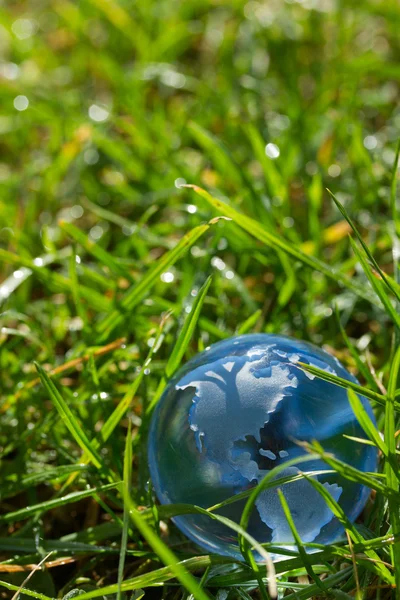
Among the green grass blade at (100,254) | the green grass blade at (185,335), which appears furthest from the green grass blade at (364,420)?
the green grass blade at (100,254)

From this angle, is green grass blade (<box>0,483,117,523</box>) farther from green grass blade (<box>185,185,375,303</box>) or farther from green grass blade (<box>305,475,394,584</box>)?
green grass blade (<box>185,185,375,303</box>)

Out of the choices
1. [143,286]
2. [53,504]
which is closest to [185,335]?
[143,286]

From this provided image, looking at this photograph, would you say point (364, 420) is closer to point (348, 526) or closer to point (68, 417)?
point (348, 526)

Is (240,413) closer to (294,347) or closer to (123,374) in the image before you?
(294,347)

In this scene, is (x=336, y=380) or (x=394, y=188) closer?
(x=336, y=380)

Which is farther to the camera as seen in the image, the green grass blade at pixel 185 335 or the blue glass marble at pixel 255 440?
the green grass blade at pixel 185 335

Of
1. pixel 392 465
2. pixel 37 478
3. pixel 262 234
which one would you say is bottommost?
pixel 37 478

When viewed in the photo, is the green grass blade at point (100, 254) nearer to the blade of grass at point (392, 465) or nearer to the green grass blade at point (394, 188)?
the green grass blade at point (394, 188)

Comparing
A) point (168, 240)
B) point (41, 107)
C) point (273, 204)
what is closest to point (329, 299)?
point (273, 204)
